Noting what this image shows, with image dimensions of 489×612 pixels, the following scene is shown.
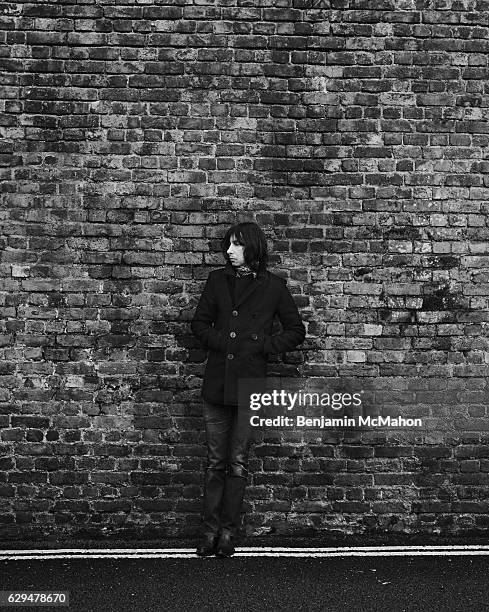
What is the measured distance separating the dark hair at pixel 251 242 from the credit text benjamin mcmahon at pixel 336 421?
45.0 inches

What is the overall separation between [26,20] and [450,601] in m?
4.69

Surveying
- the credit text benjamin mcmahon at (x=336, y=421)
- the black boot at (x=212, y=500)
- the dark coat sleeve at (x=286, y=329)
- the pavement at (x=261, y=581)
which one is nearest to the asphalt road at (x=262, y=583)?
the pavement at (x=261, y=581)

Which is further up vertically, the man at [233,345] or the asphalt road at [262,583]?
the man at [233,345]

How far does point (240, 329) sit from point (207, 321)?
0.80 feet

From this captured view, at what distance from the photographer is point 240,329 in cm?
489

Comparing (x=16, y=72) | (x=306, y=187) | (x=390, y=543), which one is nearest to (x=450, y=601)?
(x=390, y=543)

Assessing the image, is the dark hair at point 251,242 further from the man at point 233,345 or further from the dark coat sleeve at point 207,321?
the dark coat sleeve at point 207,321

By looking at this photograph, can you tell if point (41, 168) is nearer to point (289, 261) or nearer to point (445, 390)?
point (289, 261)

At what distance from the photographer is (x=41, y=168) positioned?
538cm

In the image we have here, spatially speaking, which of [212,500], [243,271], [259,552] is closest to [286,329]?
[243,271]

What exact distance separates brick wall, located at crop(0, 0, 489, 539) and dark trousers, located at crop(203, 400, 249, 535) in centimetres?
39

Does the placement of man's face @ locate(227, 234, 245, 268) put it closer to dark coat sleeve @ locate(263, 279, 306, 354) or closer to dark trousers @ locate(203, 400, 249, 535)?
dark coat sleeve @ locate(263, 279, 306, 354)

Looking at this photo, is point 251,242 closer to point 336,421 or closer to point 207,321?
point 207,321

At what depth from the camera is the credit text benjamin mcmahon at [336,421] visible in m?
5.41
